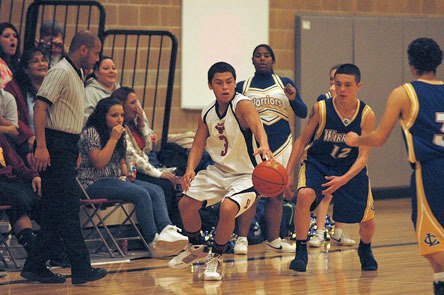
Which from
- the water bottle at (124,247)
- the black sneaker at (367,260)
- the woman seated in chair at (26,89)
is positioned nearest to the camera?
the black sneaker at (367,260)

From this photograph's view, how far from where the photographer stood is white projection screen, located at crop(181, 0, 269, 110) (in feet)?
37.8

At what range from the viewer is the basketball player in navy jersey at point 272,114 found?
28.4 ft

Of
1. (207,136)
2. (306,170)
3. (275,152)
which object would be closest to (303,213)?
(306,170)

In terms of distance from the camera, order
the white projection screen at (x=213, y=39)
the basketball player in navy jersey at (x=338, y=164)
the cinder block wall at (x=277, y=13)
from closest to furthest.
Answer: the basketball player in navy jersey at (x=338, y=164)
the cinder block wall at (x=277, y=13)
the white projection screen at (x=213, y=39)

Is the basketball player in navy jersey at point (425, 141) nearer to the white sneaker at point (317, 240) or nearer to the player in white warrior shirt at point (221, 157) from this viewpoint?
the player in white warrior shirt at point (221, 157)

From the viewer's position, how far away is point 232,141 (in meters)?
7.23

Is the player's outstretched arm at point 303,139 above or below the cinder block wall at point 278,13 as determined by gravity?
below

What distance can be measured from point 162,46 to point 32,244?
4.49 metres

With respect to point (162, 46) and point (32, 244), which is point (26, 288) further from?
point (162, 46)

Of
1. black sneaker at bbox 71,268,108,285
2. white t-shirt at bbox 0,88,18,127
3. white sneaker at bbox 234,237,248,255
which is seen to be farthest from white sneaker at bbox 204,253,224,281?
white t-shirt at bbox 0,88,18,127

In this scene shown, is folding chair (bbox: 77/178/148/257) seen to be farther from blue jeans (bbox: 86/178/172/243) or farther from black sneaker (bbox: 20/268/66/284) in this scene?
black sneaker (bbox: 20/268/66/284)

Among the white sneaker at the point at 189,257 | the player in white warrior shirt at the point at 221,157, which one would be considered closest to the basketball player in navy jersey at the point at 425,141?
the player in white warrior shirt at the point at 221,157

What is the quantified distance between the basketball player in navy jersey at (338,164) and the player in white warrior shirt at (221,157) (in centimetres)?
38

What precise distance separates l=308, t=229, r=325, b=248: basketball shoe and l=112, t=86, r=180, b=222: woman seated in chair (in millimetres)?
1262
